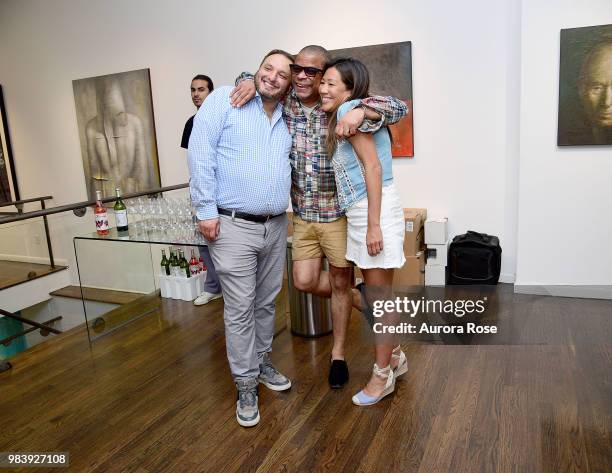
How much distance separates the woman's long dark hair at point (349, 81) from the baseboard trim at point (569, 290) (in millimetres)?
2307

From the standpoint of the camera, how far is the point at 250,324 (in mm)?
2232

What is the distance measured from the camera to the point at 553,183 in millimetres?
3555

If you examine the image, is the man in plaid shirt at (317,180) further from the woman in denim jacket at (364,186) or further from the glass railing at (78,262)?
the glass railing at (78,262)

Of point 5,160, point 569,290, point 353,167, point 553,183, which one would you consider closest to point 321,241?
point 353,167

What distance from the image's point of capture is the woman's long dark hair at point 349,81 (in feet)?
6.63

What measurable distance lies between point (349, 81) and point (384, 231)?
0.61 m

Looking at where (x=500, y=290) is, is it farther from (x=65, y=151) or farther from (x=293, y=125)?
(x=65, y=151)

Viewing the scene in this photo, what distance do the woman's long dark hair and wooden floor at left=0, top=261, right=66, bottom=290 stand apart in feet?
11.1

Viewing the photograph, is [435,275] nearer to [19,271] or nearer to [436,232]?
[436,232]

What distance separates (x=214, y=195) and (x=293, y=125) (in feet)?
1.49

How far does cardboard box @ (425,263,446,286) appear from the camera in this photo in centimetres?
389

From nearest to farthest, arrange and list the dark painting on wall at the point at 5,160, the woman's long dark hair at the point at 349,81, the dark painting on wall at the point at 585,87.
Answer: the woman's long dark hair at the point at 349,81 < the dark painting on wall at the point at 585,87 < the dark painting on wall at the point at 5,160

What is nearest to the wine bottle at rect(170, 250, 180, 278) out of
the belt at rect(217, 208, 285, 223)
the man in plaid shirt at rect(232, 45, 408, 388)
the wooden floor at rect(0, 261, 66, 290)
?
the wooden floor at rect(0, 261, 66, 290)

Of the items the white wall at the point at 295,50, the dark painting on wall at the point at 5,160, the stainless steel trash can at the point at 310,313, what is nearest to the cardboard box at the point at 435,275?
the white wall at the point at 295,50
